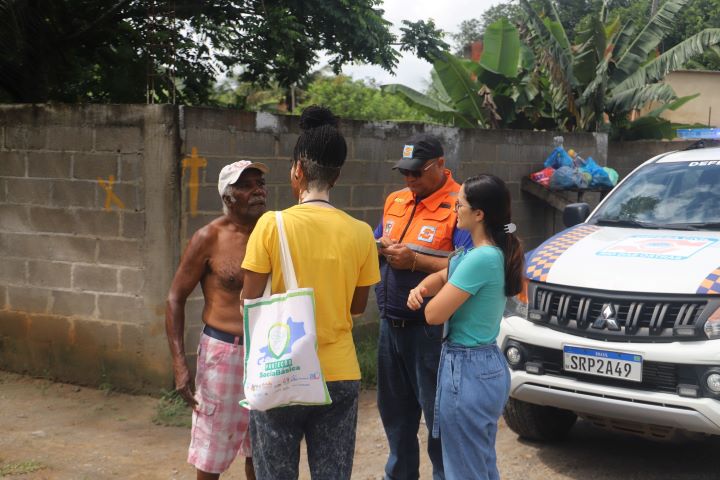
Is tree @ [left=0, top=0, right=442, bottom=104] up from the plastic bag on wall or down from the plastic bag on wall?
up

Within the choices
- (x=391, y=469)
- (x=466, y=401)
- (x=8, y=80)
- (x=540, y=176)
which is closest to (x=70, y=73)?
(x=8, y=80)

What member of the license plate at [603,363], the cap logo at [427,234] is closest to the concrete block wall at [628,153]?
the license plate at [603,363]

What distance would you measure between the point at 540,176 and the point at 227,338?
20.1ft

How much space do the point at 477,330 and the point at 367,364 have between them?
3.21 metres

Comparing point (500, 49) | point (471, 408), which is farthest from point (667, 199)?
point (500, 49)

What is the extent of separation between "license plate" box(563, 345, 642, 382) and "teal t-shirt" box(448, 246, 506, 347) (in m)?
1.19

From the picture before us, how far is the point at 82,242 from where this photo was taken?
5680 mm

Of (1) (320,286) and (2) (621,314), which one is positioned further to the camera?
(2) (621,314)

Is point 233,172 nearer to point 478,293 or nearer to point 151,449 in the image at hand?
point 478,293

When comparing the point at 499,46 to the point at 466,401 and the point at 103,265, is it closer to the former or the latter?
the point at 103,265

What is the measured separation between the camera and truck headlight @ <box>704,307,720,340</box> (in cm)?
392

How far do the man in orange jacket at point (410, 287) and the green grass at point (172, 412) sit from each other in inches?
70.9

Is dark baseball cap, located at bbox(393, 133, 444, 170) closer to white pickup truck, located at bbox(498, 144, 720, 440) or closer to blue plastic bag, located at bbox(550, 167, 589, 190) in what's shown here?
white pickup truck, located at bbox(498, 144, 720, 440)

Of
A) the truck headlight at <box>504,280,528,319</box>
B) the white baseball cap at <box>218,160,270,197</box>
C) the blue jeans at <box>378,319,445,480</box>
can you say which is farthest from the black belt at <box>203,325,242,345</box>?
the truck headlight at <box>504,280,528,319</box>
